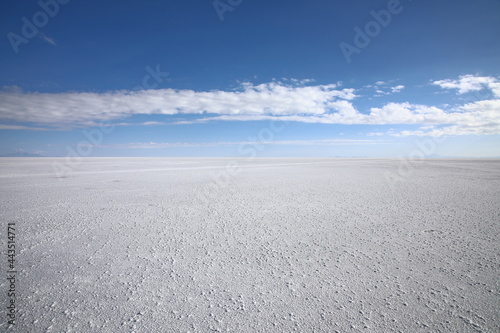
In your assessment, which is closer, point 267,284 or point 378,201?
point 267,284

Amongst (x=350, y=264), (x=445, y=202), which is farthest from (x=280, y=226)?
(x=445, y=202)

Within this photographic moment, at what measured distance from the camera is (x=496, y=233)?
4559 mm

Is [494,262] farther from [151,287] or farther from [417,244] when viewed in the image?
[151,287]

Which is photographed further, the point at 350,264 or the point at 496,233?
the point at 496,233

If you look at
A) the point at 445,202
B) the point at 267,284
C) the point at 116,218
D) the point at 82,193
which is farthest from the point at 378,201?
the point at 82,193

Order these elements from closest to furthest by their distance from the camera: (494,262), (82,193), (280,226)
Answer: (494,262), (280,226), (82,193)

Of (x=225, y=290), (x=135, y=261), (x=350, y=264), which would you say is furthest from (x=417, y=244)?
(x=135, y=261)

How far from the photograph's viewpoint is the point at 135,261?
3.49 metres

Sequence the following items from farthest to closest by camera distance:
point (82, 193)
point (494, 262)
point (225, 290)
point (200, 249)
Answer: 1. point (82, 193)
2. point (200, 249)
3. point (494, 262)
4. point (225, 290)

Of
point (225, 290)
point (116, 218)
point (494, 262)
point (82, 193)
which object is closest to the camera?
point (225, 290)

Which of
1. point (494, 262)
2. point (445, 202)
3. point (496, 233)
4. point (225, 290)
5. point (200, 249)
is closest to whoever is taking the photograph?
point (225, 290)

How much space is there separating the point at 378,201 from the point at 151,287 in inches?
289

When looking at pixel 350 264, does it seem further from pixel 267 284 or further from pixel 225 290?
pixel 225 290

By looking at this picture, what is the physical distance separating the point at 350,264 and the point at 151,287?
9.22 feet
